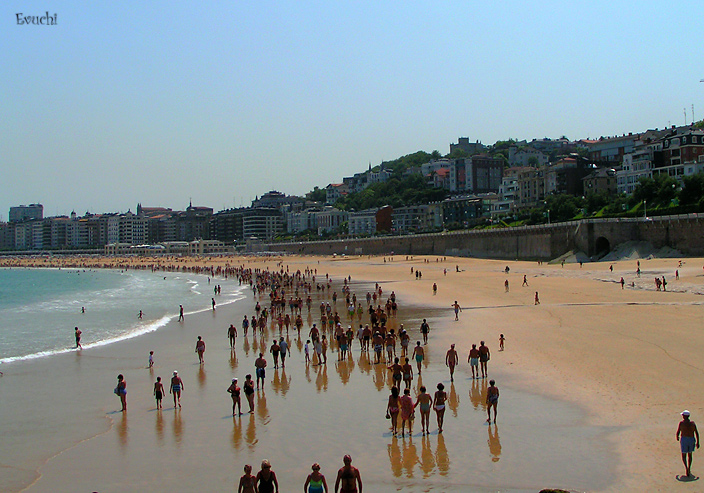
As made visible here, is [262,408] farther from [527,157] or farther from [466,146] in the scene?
[466,146]

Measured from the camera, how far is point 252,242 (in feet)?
456

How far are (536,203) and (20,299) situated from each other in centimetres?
6844

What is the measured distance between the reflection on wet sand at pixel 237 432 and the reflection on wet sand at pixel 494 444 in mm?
4098

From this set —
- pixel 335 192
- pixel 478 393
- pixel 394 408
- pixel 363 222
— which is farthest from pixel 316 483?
pixel 335 192

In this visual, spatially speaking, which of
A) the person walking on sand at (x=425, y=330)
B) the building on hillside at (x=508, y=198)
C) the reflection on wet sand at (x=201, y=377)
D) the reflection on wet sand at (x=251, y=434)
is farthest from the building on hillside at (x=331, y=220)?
the reflection on wet sand at (x=251, y=434)

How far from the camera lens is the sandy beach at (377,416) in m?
8.65

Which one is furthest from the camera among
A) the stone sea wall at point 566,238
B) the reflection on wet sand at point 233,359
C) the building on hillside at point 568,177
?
the building on hillside at point 568,177

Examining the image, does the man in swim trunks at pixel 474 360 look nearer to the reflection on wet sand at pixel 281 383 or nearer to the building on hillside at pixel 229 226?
the reflection on wet sand at pixel 281 383

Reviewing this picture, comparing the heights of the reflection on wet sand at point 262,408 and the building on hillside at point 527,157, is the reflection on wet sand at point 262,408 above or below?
below

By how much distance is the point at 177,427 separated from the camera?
11.3 meters

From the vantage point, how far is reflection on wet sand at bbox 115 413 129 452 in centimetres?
1059

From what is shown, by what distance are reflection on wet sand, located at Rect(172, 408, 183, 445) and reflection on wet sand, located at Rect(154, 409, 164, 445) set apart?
23 cm

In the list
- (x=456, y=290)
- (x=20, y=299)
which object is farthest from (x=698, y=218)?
(x=20, y=299)

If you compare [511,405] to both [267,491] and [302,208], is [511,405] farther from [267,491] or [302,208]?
[302,208]
